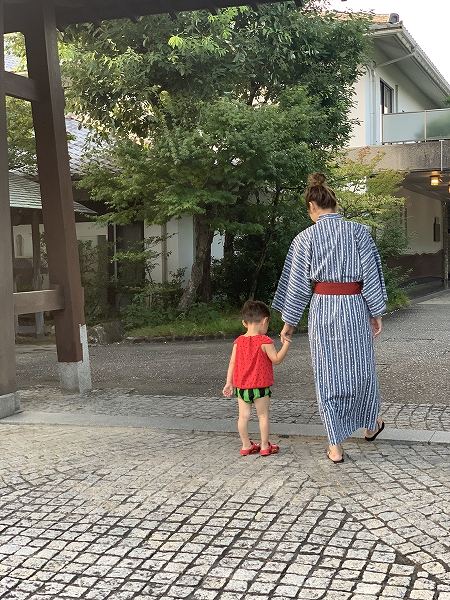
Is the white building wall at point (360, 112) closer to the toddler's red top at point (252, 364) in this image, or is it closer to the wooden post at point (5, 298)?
the wooden post at point (5, 298)

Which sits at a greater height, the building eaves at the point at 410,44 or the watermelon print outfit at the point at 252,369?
the building eaves at the point at 410,44

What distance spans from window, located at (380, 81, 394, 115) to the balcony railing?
2958mm

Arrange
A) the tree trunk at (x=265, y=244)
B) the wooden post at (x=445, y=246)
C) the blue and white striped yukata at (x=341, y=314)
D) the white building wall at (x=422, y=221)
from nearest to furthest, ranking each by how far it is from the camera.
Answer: the blue and white striped yukata at (x=341, y=314) → the tree trunk at (x=265, y=244) → the white building wall at (x=422, y=221) → the wooden post at (x=445, y=246)

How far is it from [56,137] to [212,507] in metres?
4.72

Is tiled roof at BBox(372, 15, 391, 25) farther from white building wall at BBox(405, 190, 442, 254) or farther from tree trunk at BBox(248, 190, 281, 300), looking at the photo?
tree trunk at BBox(248, 190, 281, 300)

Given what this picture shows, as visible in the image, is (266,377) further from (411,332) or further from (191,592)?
(411,332)

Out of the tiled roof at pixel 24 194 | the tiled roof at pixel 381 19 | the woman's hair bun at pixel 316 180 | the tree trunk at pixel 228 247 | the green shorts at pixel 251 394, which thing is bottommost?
the green shorts at pixel 251 394

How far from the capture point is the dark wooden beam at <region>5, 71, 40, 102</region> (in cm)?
717

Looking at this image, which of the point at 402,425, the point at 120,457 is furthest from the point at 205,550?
the point at 402,425

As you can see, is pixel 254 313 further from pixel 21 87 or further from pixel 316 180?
pixel 21 87

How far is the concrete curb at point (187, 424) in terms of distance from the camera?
5598 mm

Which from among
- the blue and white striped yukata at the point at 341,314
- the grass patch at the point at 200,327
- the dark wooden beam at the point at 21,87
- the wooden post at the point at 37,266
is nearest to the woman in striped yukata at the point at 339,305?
the blue and white striped yukata at the point at 341,314

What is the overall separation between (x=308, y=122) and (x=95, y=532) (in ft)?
34.8

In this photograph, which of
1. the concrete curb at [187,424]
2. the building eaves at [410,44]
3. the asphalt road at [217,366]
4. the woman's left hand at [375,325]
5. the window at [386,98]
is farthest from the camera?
the window at [386,98]
